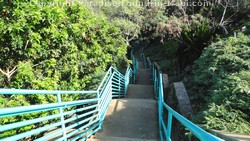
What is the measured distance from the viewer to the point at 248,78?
2801 millimetres

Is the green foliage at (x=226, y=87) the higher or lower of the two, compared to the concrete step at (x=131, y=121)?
higher

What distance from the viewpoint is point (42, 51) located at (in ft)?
12.9

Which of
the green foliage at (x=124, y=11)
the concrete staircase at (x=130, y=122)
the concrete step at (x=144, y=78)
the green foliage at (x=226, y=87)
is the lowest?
the concrete staircase at (x=130, y=122)

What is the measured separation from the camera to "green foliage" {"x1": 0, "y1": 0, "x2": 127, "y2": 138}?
3195mm

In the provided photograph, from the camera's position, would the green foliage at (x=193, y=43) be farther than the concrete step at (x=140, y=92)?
No

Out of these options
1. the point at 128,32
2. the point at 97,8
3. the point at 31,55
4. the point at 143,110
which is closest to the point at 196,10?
the point at 128,32

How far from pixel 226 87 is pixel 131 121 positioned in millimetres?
2105

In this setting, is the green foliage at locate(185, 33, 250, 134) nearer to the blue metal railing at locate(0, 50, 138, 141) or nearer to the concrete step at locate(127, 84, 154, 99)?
the blue metal railing at locate(0, 50, 138, 141)

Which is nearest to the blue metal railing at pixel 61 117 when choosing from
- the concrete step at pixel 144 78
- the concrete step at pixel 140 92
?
the concrete step at pixel 140 92

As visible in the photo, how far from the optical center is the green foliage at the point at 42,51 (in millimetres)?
3195

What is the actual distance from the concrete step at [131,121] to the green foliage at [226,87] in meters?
1.03

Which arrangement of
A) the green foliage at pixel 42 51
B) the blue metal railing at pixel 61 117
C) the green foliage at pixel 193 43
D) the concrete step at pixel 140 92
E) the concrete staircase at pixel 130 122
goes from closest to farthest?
1. the blue metal railing at pixel 61 117
2. the green foliage at pixel 42 51
3. the concrete staircase at pixel 130 122
4. the green foliage at pixel 193 43
5. the concrete step at pixel 140 92

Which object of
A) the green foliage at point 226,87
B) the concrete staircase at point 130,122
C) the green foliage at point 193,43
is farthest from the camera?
the green foliage at point 193,43

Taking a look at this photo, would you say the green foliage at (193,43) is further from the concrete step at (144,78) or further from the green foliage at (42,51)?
the concrete step at (144,78)
